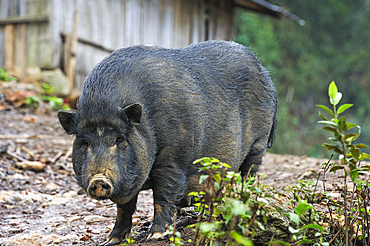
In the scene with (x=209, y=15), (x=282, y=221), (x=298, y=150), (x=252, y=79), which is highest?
(x=209, y=15)

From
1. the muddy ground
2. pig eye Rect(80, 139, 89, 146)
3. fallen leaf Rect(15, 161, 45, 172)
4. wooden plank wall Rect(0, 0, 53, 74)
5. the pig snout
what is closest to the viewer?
the pig snout

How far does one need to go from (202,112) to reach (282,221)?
109 centimetres

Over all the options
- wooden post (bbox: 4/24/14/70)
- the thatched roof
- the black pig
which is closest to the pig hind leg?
the black pig

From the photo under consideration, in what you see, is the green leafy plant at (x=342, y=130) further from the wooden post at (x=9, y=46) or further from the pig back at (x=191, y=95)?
the wooden post at (x=9, y=46)

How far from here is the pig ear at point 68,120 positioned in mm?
2875

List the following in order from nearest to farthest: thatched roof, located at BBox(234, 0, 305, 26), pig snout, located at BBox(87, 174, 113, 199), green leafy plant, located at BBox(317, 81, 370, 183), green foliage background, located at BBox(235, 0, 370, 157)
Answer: green leafy plant, located at BBox(317, 81, 370, 183) → pig snout, located at BBox(87, 174, 113, 199) → thatched roof, located at BBox(234, 0, 305, 26) → green foliage background, located at BBox(235, 0, 370, 157)

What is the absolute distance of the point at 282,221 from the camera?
2.71m

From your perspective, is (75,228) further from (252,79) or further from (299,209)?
(299,209)

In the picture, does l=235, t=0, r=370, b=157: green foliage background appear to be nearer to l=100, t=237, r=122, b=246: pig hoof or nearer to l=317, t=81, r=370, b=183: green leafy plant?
l=100, t=237, r=122, b=246: pig hoof

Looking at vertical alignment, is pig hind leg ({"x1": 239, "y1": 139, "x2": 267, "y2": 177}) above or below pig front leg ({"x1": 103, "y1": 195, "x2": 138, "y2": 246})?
above

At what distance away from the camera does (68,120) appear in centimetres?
292

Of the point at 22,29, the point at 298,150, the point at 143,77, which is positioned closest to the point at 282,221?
the point at 143,77

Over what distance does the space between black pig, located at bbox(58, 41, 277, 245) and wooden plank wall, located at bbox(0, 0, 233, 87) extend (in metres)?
7.34

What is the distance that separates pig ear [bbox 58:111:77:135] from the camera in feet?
9.43
